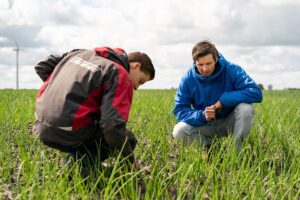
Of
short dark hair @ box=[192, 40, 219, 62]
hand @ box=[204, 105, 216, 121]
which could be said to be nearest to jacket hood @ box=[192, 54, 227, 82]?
short dark hair @ box=[192, 40, 219, 62]

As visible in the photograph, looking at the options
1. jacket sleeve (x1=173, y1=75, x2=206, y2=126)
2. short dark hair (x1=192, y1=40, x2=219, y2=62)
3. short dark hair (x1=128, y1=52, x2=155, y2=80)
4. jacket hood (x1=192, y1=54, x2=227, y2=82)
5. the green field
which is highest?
short dark hair (x1=192, y1=40, x2=219, y2=62)

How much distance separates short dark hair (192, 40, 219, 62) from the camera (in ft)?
11.3

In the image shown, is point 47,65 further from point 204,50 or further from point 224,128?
point 224,128

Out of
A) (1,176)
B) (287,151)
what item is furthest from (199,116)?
(1,176)

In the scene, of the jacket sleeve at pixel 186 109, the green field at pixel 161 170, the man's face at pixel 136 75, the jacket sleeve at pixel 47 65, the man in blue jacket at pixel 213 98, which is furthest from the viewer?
the jacket sleeve at pixel 186 109

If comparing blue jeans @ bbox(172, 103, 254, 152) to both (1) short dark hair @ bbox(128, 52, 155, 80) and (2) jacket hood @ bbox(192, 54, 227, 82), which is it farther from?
(1) short dark hair @ bbox(128, 52, 155, 80)

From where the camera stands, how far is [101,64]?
8.77 feet

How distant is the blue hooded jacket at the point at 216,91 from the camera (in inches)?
144

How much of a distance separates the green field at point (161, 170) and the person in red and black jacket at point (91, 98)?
18 cm

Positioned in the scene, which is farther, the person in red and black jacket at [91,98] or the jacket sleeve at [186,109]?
the jacket sleeve at [186,109]

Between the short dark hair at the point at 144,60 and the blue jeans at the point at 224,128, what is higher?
the short dark hair at the point at 144,60

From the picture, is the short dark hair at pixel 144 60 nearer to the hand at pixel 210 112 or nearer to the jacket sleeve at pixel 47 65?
the jacket sleeve at pixel 47 65

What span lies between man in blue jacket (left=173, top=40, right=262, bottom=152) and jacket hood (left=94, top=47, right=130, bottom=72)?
2.72 ft

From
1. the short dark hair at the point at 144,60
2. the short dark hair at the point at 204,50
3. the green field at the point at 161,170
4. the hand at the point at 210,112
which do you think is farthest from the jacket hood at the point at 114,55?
the hand at the point at 210,112
